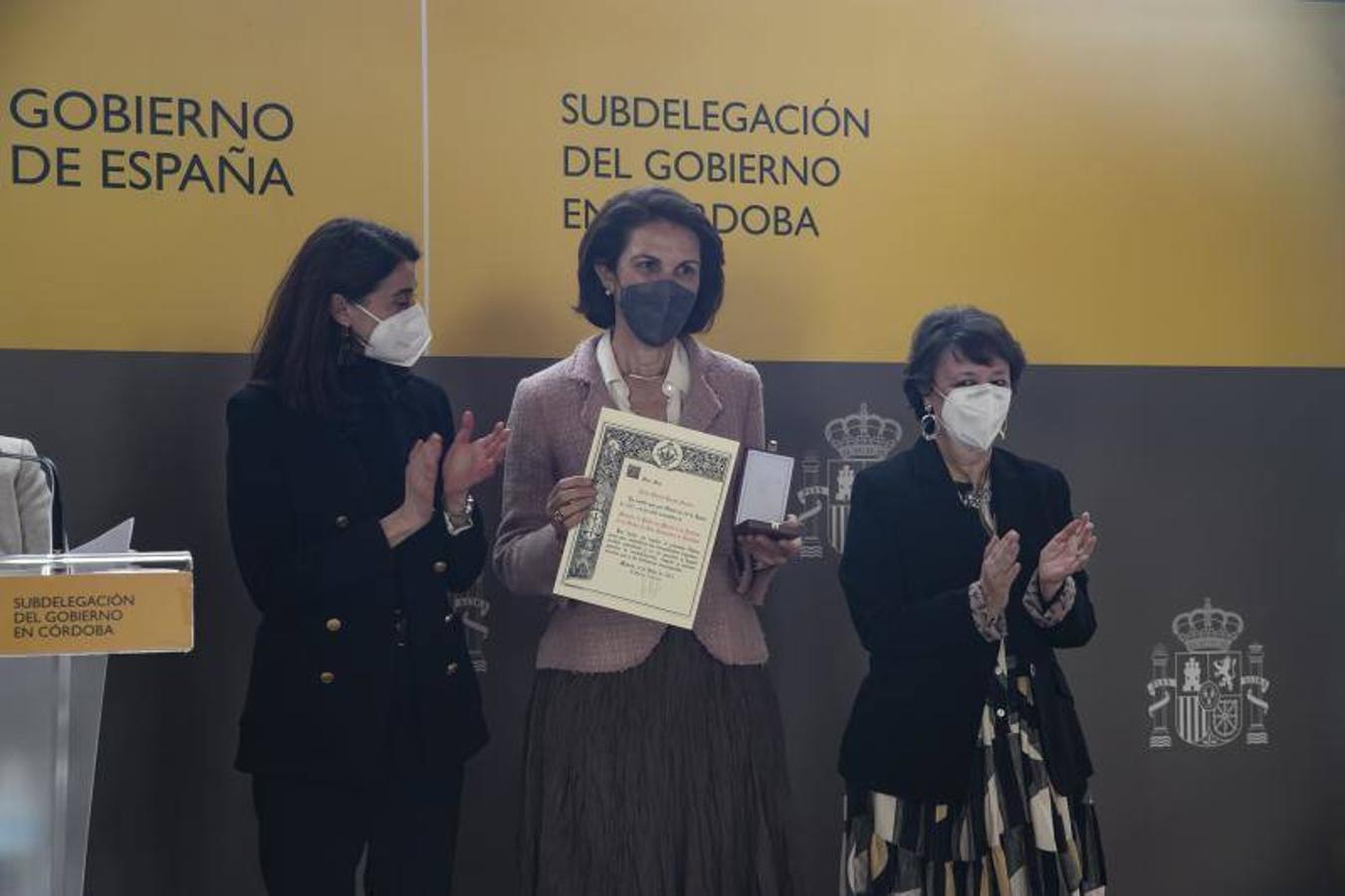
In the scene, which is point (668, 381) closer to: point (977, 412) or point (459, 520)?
point (459, 520)

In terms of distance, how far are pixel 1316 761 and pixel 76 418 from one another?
3517 millimetres

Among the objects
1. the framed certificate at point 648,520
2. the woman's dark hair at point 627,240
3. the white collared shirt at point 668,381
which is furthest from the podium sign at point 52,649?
the woman's dark hair at point 627,240

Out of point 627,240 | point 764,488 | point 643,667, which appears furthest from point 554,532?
point 627,240

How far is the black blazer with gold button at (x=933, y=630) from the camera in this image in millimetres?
3059

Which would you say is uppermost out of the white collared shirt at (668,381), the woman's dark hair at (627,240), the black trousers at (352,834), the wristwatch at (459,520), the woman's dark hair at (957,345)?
the woman's dark hair at (627,240)

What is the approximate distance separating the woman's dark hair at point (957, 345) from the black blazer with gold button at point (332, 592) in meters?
1.15

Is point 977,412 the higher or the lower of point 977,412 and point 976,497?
the higher

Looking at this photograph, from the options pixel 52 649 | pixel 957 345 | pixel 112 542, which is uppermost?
pixel 957 345

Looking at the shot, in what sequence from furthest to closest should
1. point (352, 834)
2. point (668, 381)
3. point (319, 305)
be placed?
point (668, 381), point (319, 305), point (352, 834)

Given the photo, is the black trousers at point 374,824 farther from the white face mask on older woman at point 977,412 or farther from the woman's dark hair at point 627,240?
the white face mask on older woman at point 977,412

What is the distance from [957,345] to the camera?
10.7 ft

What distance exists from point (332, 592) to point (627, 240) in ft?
3.30

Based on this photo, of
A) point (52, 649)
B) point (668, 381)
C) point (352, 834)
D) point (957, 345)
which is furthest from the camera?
point (957, 345)

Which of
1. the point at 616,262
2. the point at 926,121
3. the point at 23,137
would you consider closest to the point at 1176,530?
the point at 926,121
